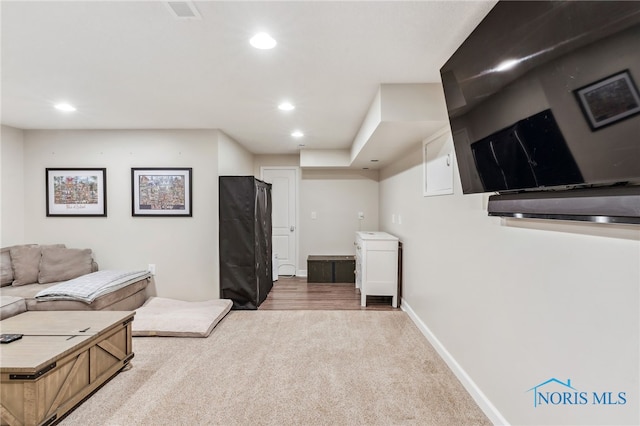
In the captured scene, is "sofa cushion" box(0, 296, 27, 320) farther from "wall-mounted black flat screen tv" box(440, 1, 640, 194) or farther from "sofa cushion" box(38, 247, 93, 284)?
"wall-mounted black flat screen tv" box(440, 1, 640, 194)

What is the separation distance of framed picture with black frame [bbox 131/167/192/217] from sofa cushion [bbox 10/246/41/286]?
3.62 ft

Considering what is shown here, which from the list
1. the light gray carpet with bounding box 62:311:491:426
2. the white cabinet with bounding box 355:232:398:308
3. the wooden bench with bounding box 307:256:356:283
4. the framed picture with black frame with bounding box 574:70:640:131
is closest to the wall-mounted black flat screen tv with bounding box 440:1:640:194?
the framed picture with black frame with bounding box 574:70:640:131

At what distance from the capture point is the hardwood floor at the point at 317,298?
3.71m

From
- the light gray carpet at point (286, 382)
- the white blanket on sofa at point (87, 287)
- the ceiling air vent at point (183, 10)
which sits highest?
the ceiling air vent at point (183, 10)

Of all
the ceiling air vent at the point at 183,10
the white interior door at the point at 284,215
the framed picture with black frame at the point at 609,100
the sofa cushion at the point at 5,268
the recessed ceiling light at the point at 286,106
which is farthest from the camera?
the white interior door at the point at 284,215

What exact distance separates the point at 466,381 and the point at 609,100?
1939 mm

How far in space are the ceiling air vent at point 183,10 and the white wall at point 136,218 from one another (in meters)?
2.29

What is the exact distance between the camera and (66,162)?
366 centimetres

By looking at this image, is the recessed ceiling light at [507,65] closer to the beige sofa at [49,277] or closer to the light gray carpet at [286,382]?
the light gray carpet at [286,382]

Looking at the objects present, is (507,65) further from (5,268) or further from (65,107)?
(5,268)

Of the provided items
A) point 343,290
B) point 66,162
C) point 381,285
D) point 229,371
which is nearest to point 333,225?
point 343,290

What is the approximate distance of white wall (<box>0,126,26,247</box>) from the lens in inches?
135

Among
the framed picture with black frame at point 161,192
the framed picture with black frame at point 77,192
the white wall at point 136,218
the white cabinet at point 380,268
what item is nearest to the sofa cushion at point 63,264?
the white wall at point 136,218

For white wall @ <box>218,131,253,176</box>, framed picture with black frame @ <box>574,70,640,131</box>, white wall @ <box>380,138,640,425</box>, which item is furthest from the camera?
white wall @ <box>218,131,253,176</box>
